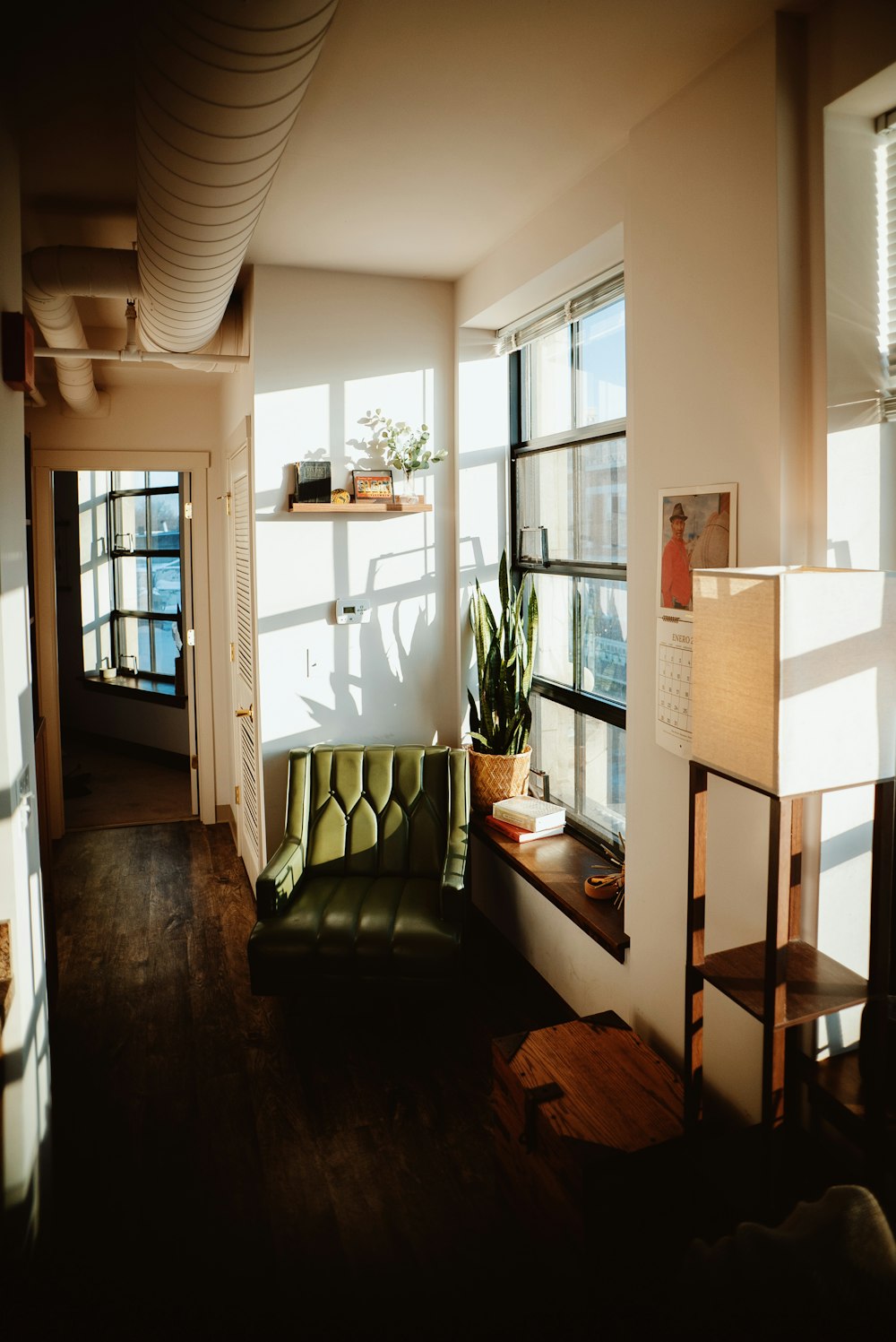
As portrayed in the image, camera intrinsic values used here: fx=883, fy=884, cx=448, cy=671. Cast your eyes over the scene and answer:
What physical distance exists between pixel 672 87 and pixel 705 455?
931 mm

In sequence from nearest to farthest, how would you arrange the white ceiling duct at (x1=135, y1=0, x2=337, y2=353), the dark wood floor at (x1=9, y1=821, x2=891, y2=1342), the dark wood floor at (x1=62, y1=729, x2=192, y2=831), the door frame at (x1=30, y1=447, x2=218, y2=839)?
the white ceiling duct at (x1=135, y1=0, x2=337, y2=353), the dark wood floor at (x1=9, y1=821, x2=891, y2=1342), the door frame at (x1=30, y1=447, x2=218, y2=839), the dark wood floor at (x1=62, y1=729, x2=192, y2=831)

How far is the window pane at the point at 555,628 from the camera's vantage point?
3604mm

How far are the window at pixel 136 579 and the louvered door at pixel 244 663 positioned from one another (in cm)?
238

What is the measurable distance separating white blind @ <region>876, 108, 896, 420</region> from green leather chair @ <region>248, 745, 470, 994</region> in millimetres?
2085

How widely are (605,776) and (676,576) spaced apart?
1.18 metres

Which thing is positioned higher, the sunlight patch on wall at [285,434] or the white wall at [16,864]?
the sunlight patch on wall at [285,434]

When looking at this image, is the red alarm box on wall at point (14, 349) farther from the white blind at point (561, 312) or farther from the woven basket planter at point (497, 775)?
the woven basket planter at point (497, 775)

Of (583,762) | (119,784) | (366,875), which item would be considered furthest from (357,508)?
(119,784)

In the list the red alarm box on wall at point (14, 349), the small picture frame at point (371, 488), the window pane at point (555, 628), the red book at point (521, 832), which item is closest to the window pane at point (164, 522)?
the small picture frame at point (371, 488)

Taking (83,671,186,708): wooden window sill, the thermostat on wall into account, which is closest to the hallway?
the thermostat on wall

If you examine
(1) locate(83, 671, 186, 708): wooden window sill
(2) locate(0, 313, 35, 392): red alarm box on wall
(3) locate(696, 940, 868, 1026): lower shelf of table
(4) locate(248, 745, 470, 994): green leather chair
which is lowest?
(4) locate(248, 745, 470, 994): green leather chair

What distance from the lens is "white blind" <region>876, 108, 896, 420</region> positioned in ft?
6.29

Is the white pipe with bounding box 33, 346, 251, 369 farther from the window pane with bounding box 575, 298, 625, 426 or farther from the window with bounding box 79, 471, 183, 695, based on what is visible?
the window with bounding box 79, 471, 183, 695

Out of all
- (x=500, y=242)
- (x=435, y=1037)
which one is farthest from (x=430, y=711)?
(x=500, y=242)
